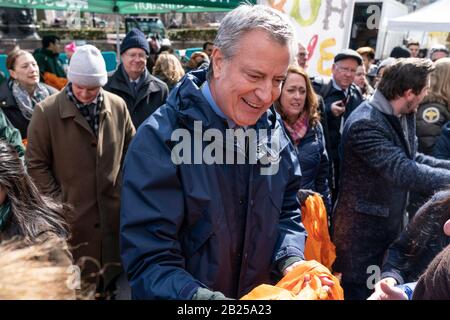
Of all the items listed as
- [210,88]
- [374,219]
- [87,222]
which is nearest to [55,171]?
[87,222]

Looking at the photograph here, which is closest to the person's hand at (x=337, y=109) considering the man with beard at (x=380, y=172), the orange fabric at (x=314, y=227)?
the man with beard at (x=380, y=172)

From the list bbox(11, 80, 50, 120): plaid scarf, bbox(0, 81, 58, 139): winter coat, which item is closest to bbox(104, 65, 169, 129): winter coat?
bbox(11, 80, 50, 120): plaid scarf

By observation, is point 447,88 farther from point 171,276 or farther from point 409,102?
point 171,276

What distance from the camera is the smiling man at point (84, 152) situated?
2674 millimetres

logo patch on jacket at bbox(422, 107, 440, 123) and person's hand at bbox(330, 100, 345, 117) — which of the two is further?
person's hand at bbox(330, 100, 345, 117)

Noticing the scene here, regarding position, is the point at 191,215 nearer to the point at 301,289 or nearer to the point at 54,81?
the point at 301,289

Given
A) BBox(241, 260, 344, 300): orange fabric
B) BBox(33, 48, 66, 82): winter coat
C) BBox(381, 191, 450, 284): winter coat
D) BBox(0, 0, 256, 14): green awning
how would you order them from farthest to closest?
BBox(0, 0, 256, 14): green awning, BBox(33, 48, 66, 82): winter coat, BBox(381, 191, 450, 284): winter coat, BBox(241, 260, 344, 300): orange fabric

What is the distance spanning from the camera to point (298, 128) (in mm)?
2955

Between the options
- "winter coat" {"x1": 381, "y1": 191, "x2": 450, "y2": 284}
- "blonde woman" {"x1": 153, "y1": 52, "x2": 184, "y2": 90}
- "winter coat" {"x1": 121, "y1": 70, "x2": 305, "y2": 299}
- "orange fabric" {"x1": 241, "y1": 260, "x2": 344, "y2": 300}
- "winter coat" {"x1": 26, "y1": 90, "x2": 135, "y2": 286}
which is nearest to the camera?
"orange fabric" {"x1": 241, "y1": 260, "x2": 344, "y2": 300}

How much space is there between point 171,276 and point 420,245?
3.76ft

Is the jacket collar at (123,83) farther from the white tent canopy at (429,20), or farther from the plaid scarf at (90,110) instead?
the white tent canopy at (429,20)

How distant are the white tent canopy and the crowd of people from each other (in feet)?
11.9

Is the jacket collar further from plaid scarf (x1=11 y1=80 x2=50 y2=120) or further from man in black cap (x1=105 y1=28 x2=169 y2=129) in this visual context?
plaid scarf (x1=11 y1=80 x2=50 y2=120)

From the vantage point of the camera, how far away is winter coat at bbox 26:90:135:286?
2.67 m
